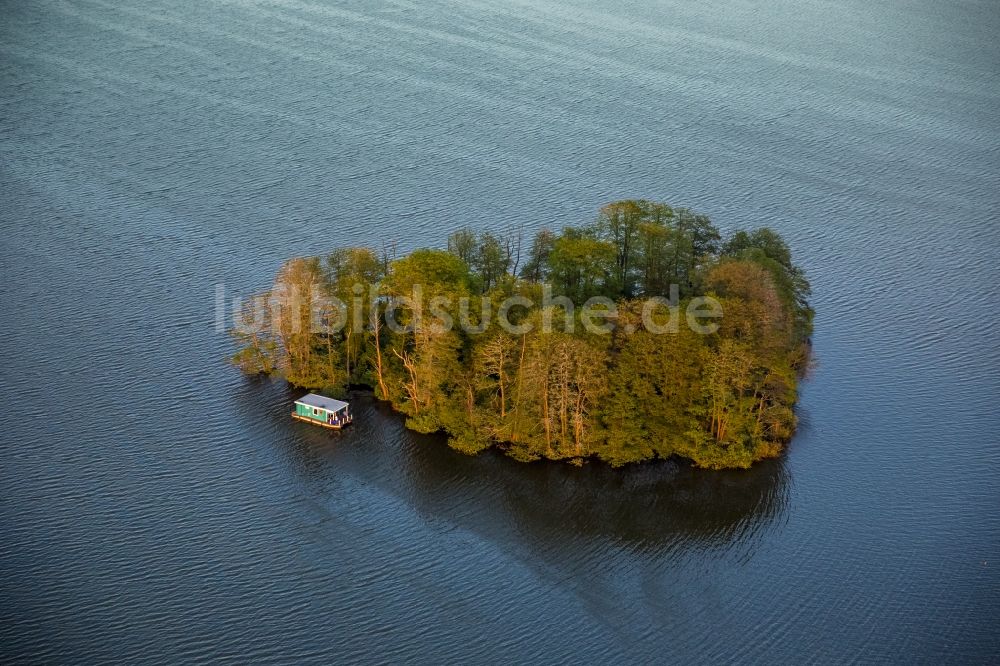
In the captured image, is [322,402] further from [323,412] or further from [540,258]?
[540,258]

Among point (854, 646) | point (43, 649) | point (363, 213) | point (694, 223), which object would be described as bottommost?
point (43, 649)

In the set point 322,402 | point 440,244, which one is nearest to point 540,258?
point 440,244

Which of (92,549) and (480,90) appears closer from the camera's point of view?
(92,549)

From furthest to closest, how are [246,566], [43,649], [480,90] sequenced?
[480,90], [246,566], [43,649]

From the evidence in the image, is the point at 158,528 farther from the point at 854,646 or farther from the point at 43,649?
the point at 854,646

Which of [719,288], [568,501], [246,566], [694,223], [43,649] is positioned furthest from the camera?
[694,223]

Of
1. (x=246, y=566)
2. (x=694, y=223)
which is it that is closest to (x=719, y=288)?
(x=694, y=223)

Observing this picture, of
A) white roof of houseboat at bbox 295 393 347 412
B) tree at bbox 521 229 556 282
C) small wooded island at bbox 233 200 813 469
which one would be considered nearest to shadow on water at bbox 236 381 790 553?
small wooded island at bbox 233 200 813 469
